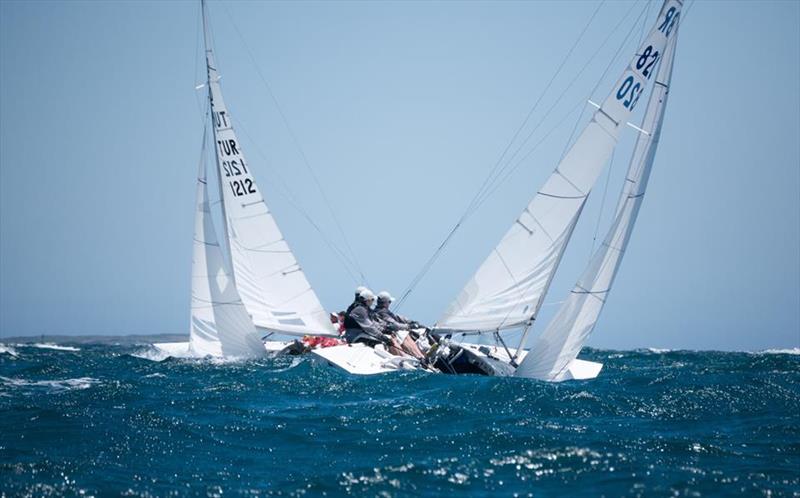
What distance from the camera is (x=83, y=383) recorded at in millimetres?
14648

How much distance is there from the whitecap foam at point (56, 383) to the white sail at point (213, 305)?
3833 mm

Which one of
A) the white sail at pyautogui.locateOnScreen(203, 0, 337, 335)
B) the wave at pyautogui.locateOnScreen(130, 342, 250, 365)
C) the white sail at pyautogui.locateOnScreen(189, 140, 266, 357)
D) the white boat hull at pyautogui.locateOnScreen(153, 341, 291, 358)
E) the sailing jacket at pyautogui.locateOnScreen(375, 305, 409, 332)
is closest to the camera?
the sailing jacket at pyautogui.locateOnScreen(375, 305, 409, 332)

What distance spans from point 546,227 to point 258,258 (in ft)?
24.0

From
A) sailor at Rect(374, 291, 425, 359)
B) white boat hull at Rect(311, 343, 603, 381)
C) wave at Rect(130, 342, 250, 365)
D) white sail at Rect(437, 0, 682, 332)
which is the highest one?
white sail at Rect(437, 0, 682, 332)

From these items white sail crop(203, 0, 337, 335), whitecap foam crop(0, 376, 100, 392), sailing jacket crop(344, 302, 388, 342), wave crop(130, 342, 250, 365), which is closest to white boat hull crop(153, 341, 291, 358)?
wave crop(130, 342, 250, 365)

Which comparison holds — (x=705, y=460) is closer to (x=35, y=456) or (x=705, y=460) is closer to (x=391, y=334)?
(x=35, y=456)

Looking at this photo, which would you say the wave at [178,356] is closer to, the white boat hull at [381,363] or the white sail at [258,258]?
the white sail at [258,258]

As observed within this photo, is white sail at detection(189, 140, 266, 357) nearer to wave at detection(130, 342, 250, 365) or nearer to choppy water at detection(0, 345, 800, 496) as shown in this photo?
wave at detection(130, 342, 250, 365)

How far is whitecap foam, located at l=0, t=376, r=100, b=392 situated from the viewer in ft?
45.8

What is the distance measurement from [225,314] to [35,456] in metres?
10.3

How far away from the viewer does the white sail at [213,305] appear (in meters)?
19.0

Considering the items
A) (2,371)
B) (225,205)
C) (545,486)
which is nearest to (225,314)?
(225,205)

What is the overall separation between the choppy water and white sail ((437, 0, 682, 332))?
2241mm

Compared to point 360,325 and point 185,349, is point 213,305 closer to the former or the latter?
point 185,349
